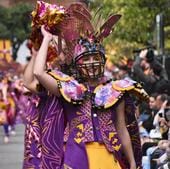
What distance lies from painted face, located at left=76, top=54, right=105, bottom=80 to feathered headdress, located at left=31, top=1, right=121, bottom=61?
0.07 meters

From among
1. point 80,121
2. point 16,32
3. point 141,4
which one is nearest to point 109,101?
point 80,121

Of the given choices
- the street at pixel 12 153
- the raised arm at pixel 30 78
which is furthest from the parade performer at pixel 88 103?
the street at pixel 12 153

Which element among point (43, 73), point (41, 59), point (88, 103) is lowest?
point (88, 103)

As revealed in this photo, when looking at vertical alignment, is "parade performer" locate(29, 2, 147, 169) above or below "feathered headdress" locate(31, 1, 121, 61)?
below

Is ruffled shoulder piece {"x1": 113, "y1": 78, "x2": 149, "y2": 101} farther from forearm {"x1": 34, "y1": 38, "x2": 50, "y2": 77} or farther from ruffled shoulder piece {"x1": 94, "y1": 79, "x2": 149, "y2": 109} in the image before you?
forearm {"x1": 34, "y1": 38, "x2": 50, "y2": 77}

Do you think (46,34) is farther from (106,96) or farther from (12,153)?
(12,153)

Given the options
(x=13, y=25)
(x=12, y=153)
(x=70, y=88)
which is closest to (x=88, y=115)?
(x=70, y=88)

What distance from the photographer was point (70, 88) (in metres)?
6.35

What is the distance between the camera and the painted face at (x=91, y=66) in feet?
21.0

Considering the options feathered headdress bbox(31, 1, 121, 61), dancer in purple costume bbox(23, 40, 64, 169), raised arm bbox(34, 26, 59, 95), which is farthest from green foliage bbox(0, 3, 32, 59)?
raised arm bbox(34, 26, 59, 95)

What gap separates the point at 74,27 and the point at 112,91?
1.90 feet

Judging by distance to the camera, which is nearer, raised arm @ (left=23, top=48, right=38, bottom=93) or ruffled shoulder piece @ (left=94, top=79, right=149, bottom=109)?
ruffled shoulder piece @ (left=94, top=79, right=149, bottom=109)

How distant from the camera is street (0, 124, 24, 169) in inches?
A: 628

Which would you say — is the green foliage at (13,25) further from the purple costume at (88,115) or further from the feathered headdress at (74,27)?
the purple costume at (88,115)
